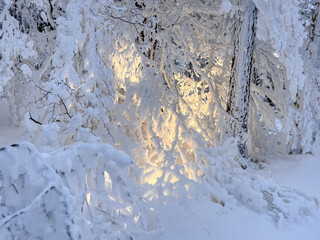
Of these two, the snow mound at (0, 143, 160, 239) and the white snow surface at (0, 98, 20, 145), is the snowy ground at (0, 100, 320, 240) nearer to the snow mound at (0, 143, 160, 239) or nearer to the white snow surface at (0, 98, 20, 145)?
the snow mound at (0, 143, 160, 239)

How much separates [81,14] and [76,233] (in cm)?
300

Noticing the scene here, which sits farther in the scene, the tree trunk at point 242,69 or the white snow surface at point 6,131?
the white snow surface at point 6,131

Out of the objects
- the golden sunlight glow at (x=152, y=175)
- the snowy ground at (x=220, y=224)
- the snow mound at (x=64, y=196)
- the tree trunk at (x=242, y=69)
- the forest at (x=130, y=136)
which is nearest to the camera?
the snow mound at (x=64, y=196)

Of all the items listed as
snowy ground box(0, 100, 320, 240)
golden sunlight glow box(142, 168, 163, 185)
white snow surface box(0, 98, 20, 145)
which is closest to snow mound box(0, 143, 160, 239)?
snowy ground box(0, 100, 320, 240)

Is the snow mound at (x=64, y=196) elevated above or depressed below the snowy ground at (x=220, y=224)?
above

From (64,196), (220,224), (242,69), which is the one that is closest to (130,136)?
(220,224)

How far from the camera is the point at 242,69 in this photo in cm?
632

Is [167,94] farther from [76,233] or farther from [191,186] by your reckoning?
[76,233]

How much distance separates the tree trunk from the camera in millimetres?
6091

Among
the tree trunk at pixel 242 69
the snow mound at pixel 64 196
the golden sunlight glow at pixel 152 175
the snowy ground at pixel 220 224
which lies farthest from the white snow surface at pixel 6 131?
the snow mound at pixel 64 196

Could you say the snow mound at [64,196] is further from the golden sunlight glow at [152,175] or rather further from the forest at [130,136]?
the golden sunlight glow at [152,175]

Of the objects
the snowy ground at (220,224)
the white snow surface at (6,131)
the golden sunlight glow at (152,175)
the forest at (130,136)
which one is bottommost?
the white snow surface at (6,131)

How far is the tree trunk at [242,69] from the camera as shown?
6091mm

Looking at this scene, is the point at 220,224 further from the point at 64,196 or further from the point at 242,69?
the point at 242,69
